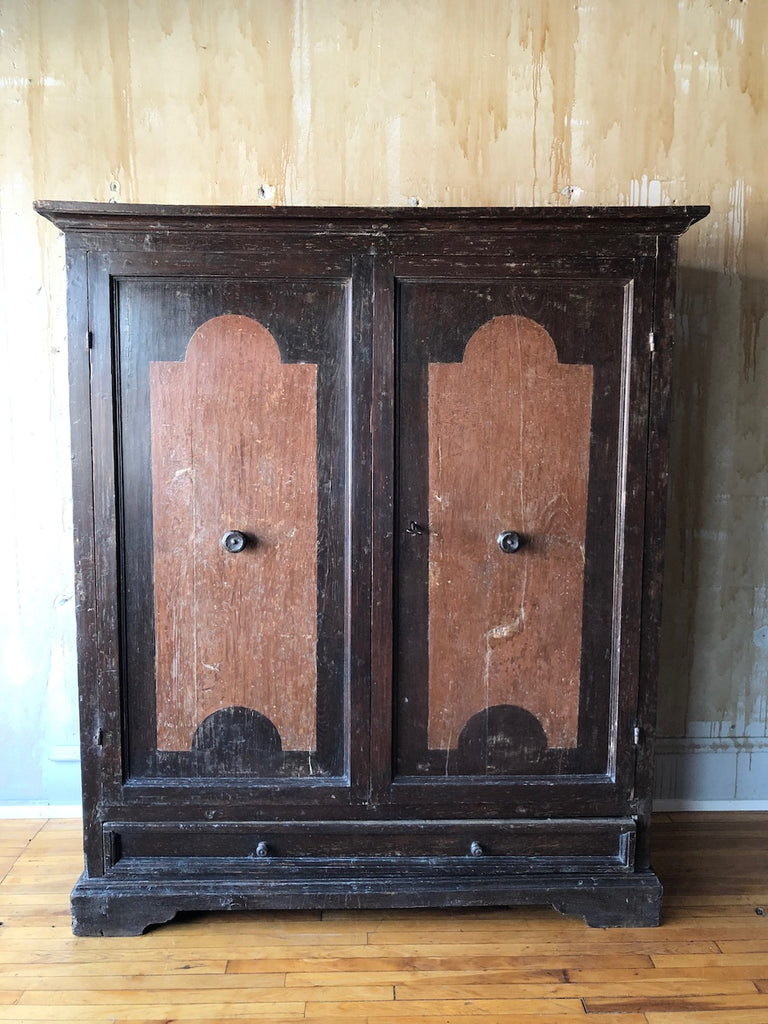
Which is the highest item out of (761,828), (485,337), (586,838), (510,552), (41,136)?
(41,136)

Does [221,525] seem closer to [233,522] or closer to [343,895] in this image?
[233,522]

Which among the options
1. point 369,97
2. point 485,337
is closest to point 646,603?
point 485,337

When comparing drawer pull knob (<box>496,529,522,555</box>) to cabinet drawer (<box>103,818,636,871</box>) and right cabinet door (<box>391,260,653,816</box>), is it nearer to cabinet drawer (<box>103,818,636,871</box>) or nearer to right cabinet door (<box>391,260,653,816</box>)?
right cabinet door (<box>391,260,653,816</box>)

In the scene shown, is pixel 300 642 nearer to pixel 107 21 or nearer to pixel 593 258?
pixel 593 258

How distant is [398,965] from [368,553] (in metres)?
0.94

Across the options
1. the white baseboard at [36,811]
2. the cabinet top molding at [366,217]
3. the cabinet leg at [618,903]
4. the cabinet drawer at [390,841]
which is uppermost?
the cabinet top molding at [366,217]

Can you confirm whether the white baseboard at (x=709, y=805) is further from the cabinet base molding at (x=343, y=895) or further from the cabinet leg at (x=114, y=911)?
the cabinet leg at (x=114, y=911)

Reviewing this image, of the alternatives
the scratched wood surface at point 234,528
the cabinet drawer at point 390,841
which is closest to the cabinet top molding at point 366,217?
the scratched wood surface at point 234,528

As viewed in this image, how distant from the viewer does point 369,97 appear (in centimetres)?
214

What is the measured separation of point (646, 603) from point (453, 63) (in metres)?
1.63

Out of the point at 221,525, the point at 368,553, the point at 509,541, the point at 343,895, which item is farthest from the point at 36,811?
the point at 509,541

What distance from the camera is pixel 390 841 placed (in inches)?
70.4

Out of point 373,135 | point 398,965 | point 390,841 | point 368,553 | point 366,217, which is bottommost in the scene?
point 398,965

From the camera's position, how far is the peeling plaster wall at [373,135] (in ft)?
6.95
